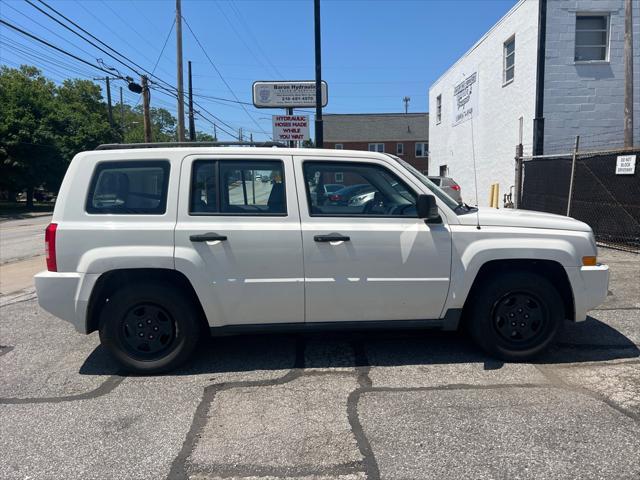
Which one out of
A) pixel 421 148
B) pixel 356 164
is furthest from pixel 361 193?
pixel 421 148

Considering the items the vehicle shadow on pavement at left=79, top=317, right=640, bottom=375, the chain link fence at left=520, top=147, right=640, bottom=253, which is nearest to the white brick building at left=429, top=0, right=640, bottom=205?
the chain link fence at left=520, top=147, right=640, bottom=253

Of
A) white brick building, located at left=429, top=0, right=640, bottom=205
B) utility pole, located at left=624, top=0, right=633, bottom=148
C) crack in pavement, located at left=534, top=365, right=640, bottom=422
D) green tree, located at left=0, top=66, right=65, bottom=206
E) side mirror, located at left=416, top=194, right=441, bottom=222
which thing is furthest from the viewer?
green tree, located at left=0, top=66, right=65, bottom=206

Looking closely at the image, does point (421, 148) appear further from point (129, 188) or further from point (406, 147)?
point (129, 188)

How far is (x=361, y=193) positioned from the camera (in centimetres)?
419

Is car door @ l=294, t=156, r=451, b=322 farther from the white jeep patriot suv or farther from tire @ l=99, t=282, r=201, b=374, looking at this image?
tire @ l=99, t=282, r=201, b=374

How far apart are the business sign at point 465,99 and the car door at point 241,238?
52.3 feet

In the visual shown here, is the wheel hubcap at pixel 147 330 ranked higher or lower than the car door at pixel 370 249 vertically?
lower

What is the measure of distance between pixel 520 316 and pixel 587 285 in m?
0.62

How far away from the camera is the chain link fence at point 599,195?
939cm

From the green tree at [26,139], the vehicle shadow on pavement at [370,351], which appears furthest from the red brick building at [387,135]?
the vehicle shadow on pavement at [370,351]

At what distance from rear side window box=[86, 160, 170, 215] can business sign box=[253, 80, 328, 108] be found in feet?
27.6

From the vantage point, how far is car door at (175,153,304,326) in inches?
155

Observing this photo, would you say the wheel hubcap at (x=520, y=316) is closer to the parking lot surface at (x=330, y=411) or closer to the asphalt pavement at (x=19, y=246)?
the parking lot surface at (x=330, y=411)

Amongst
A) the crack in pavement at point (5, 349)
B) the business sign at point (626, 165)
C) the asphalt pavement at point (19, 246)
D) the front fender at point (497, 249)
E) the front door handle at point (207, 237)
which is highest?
the business sign at point (626, 165)
